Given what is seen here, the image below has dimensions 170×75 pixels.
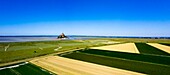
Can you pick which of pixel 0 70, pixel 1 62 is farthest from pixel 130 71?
pixel 1 62

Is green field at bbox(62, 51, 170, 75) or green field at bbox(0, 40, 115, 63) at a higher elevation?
green field at bbox(0, 40, 115, 63)

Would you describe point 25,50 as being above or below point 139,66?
above

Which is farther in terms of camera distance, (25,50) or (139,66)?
(25,50)

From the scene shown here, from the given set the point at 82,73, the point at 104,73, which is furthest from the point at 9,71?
the point at 104,73

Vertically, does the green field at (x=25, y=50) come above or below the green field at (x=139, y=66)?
above

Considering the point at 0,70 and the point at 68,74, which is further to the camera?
the point at 0,70

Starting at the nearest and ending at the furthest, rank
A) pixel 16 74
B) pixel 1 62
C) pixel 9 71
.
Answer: pixel 16 74, pixel 9 71, pixel 1 62

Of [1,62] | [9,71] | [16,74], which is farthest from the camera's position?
[1,62]

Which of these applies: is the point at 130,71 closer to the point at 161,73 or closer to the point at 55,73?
the point at 161,73

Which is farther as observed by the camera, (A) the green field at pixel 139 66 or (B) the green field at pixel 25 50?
(B) the green field at pixel 25 50

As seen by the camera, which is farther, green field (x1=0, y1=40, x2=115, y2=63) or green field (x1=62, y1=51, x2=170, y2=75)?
green field (x1=0, y1=40, x2=115, y2=63)
